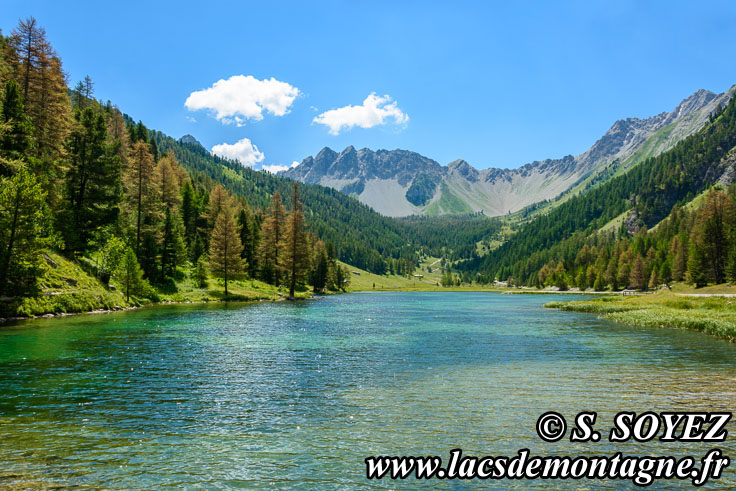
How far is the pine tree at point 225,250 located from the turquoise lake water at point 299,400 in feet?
153

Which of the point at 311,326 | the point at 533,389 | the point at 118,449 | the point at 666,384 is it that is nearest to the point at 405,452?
the point at 118,449

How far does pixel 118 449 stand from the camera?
488 inches

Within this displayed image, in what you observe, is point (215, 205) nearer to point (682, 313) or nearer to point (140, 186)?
point (140, 186)

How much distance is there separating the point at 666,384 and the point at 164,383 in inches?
1016

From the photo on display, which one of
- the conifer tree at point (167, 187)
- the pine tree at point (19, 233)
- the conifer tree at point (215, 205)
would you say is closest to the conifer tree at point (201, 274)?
the conifer tree at point (167, 187)

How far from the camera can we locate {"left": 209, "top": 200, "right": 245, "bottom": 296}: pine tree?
3300 inches

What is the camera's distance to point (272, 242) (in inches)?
4222

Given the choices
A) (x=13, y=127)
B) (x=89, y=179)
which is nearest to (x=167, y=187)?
(x=89, y=179)

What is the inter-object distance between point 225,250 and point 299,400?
7062cm

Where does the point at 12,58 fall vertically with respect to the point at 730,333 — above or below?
above

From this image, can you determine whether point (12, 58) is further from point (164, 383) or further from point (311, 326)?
point (164, 383)

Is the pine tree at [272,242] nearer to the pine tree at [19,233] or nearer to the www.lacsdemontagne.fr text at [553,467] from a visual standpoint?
the pine tree at [19,233]

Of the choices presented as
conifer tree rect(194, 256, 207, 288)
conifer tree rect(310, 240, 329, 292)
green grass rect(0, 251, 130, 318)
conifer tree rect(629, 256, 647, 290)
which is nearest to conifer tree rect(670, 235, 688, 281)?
conifer tree rect(629, 256, 647, 290)

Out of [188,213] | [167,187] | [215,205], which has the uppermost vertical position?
[167,187]
